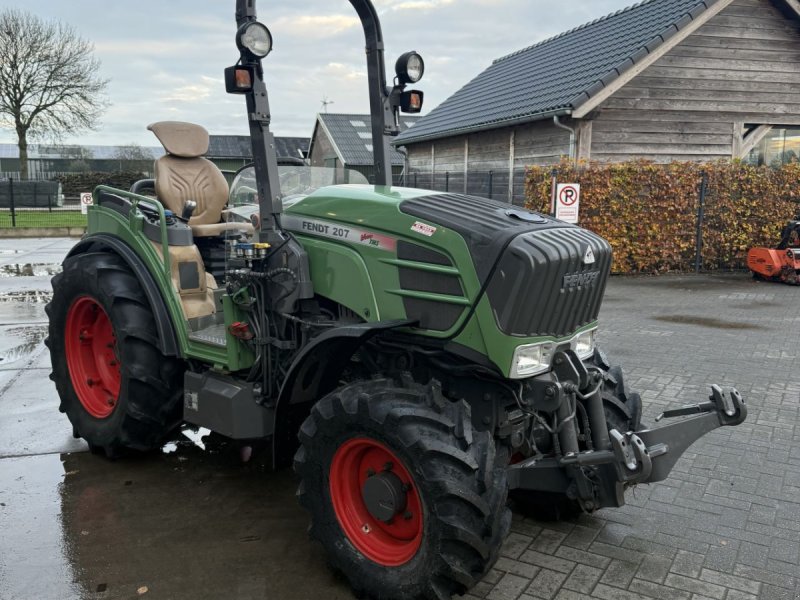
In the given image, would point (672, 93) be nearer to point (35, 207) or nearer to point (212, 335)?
point (212, 335)

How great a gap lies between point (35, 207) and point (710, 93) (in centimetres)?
2556

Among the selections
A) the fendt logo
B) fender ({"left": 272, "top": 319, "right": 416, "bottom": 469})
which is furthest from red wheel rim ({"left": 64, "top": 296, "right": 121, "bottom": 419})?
the fendt logo

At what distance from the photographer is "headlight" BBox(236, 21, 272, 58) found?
11.1 feet

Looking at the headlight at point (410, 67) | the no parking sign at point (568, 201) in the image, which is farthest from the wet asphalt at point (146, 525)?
the no parking sign at point (568, 201)

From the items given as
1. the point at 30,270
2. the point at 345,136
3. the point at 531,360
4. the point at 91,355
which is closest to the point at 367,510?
the point at 531,360

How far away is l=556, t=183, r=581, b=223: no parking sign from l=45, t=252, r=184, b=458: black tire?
26.4 feet

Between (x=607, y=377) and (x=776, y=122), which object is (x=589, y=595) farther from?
(x=776, y=122)

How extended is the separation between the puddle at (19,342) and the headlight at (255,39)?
5.15m

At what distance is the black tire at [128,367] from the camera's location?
425 centimetres

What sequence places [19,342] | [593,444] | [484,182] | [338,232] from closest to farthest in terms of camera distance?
1. [593,444]
2. [338,232]
3. [19,342]
4. [484,182]

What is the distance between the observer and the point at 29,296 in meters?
11.1

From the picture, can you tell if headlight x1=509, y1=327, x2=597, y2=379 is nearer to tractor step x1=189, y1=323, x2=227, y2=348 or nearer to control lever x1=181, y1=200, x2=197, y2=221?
tractor step x1=189, y1=323, x2=227, y2=348

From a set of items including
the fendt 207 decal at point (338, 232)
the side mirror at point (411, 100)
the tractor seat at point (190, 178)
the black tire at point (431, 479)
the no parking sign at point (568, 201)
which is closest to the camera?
the black tire at point (431, 479)

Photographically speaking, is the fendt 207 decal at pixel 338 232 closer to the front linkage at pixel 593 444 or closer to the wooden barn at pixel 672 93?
the front linkage at pixel 593 444
